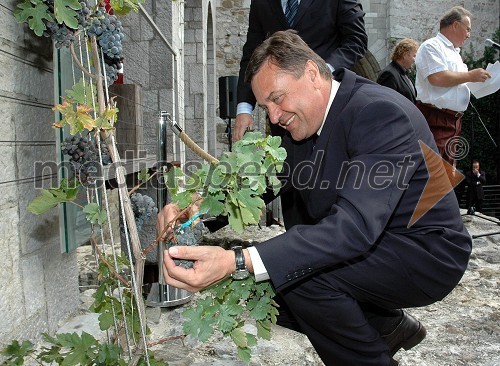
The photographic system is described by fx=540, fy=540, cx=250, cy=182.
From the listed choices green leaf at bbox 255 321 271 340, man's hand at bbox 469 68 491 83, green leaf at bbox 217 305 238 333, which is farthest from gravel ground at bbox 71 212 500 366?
man's hand at bbox 469 68 491 83

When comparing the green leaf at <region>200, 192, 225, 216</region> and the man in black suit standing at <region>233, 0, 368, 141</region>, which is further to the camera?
the man in black suit standing at <region>233, 0, 368, 141</region>

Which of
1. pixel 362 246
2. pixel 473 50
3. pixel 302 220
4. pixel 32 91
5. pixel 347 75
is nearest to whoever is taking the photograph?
pixel 362 246

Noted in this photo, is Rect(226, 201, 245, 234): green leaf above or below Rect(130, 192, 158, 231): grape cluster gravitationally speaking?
above

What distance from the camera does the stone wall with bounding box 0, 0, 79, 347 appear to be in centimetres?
173

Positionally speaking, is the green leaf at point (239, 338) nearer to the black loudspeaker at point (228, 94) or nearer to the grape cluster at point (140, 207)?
the grape cluster at point (140, 207)

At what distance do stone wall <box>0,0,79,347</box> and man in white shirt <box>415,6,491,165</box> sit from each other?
275 cm

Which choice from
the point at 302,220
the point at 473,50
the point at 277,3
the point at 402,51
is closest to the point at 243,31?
the point at 473,50

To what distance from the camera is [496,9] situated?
12.4 meters

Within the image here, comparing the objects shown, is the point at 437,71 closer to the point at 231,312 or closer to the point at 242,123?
the point at 242,123

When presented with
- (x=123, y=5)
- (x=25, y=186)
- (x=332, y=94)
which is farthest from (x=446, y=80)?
(x=25, y=186)

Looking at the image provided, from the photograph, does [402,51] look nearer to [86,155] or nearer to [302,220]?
[302,220]

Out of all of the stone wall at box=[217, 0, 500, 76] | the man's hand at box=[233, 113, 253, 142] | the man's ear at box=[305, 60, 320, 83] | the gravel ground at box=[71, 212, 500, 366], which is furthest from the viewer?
the stone wall at box=[217, 0, 500, 76]

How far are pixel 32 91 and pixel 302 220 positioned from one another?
110 cm

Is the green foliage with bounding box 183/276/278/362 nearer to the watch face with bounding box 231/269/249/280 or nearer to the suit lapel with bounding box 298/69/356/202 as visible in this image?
the watch face with bounding box 231/269/249/280
